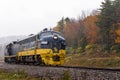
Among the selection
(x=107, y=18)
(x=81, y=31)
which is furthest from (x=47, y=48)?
(x=81, y=31)

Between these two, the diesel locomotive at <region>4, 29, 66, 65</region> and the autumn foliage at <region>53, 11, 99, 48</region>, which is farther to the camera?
the autumn foliage at <region>53, 11, 99, 48</region>

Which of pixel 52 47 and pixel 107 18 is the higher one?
pixel 107 18

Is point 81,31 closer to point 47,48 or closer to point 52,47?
point 52,47

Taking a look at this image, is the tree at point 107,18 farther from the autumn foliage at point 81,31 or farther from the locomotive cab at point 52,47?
the locomotive cab at point 52,47

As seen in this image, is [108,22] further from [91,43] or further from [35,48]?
[35,48]

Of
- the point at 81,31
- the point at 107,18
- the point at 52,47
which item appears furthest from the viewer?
the point at 81,31

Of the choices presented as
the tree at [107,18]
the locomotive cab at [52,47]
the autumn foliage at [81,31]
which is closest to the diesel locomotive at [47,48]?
the locomotive cab at [52,47]

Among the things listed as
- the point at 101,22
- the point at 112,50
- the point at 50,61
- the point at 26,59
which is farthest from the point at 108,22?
the point at 50,61

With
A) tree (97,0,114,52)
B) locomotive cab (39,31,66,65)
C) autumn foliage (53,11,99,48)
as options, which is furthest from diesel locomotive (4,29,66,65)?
autumn foliage (53,11,99,48)

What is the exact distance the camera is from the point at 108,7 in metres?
→ 68.7

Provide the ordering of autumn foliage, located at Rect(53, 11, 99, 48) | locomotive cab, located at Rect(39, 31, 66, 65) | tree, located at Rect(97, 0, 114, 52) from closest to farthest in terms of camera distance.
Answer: locomotive cab, located at Rect(39, 31, 66, 65), tree, located at Rect(97, 0, 114, 52), autumn foliage, located at Rect(53, 11, 99, 48)

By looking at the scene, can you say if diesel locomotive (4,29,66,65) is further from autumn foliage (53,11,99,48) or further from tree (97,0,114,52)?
autumn foliage (53,11,99,48)

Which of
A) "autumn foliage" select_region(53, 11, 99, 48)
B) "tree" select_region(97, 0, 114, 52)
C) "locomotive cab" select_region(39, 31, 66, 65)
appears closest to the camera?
"locomotive cab" select_region(39, 31, 66, 65)

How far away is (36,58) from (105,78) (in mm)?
18578
